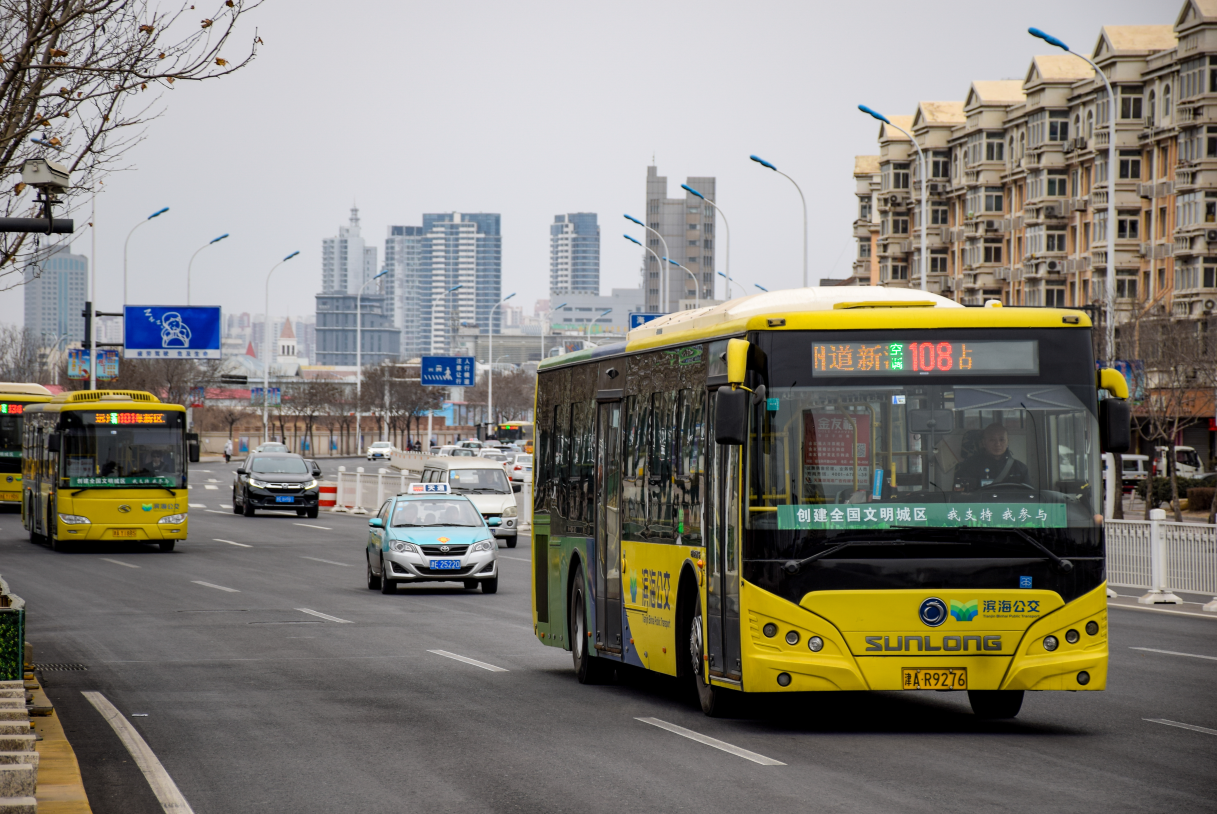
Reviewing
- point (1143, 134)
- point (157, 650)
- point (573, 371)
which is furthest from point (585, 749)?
point (1143, 134)

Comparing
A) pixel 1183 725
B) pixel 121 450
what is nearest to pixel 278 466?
pixel 121 450

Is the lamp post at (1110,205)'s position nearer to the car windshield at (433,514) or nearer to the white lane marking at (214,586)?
the car windshield at (433,514)

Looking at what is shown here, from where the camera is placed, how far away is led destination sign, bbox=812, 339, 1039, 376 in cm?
1121

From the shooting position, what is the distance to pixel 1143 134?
2687 inches

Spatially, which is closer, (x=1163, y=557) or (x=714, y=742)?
(x=714, y=742)

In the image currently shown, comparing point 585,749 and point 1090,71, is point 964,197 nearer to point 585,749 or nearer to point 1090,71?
point 1090,71

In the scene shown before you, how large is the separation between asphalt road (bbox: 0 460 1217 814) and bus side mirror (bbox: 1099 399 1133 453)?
1952 millimetres

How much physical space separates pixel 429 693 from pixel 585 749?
135 inches

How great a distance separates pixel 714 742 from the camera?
36.3 ft

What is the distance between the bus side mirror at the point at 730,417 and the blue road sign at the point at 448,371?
73.3m

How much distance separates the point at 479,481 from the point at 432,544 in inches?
523

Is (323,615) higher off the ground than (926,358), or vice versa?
(926,358)

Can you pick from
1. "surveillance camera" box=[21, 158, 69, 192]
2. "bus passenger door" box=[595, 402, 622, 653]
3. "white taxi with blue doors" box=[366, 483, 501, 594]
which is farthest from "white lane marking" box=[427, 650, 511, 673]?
"white taxi with blue doors" box=[366, 483, 501, 594]

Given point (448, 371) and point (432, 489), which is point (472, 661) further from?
point (448, 371)
